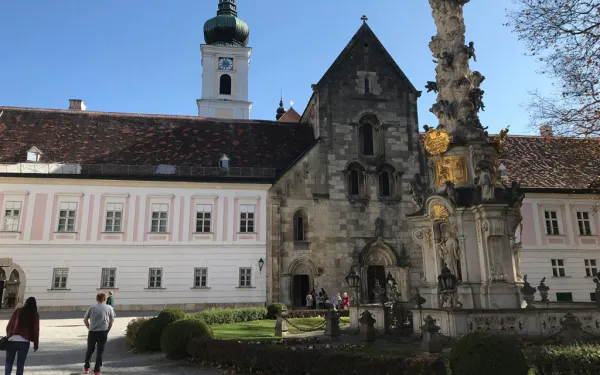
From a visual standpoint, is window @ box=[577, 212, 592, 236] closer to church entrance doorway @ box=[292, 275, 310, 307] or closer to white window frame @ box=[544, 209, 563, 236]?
white window frame @ box=[544, 209, 563, 236]

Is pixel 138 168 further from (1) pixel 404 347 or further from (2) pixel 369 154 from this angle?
(1) pixel 404 347

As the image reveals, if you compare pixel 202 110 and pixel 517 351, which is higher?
pixel 202 110

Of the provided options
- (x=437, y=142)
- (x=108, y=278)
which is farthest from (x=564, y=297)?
(x=108, y=278)

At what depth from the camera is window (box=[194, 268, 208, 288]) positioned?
95.7 feet

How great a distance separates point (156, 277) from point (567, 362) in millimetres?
25025

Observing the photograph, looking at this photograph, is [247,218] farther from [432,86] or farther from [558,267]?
[558,267]

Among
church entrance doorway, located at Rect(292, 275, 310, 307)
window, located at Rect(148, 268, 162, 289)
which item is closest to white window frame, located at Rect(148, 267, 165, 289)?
window, located at Rect(148, 268, 162, 289)

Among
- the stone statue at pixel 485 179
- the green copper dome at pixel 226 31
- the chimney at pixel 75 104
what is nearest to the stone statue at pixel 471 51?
the stone statue at pixel 485 179

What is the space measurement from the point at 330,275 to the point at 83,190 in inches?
636

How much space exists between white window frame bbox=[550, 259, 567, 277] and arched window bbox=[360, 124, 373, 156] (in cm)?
1404

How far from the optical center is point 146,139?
33.1 meters

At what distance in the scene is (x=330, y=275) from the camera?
30.0 meters

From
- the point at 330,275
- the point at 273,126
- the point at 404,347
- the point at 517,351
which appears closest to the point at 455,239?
the point at 404,347

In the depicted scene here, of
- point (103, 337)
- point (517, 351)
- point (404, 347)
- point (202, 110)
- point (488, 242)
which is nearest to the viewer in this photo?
point (517, 351)
